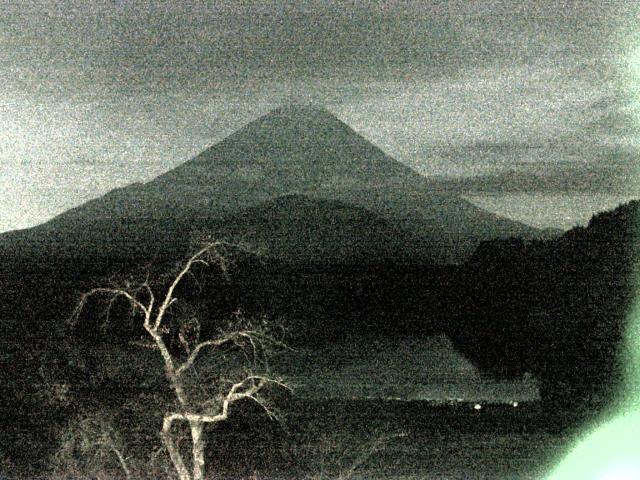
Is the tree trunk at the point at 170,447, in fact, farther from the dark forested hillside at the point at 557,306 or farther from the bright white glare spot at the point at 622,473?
the dark forested hillside at the point at 557,306

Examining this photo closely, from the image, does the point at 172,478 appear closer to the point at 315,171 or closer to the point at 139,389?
the point at 139,389

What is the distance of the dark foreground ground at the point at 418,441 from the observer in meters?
5.90

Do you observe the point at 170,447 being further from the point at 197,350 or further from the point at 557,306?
the point at 557,306

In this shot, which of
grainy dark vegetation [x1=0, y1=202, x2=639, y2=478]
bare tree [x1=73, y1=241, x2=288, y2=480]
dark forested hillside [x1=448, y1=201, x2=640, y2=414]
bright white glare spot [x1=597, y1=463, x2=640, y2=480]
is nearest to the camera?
bare tree [x1=73, y1=241, x2=288, y2=480]

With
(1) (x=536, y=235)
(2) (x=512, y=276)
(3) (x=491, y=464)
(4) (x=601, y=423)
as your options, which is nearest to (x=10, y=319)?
(3) (x=491, y=464)

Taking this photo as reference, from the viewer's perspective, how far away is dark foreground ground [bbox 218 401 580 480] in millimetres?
5902

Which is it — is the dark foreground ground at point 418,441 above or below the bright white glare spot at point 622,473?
below

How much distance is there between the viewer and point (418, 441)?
7188 millimetres

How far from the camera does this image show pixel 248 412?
680 centimetres

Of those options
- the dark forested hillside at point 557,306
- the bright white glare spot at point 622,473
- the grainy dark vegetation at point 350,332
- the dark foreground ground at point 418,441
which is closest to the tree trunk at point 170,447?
the grainy dark vegetation at point 350,332

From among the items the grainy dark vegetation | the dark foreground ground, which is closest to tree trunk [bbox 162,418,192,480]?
the grainy dark vegetation

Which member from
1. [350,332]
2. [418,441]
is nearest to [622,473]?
[418,441]

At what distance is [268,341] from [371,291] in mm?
9450

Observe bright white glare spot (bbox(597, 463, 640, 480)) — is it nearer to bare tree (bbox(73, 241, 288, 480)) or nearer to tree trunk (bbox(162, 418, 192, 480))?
bare tree (bbox(73, 241, 288, 480))
